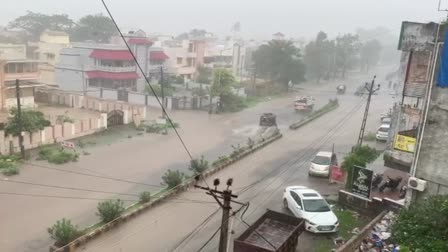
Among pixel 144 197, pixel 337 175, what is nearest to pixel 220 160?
pixel 337 175

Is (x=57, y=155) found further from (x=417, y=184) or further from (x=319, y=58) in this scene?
(x=319, y=58)

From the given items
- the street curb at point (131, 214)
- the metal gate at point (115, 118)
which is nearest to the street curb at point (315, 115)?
the street curb at point (131, 214)

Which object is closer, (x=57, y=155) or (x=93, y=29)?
(x=57, y=155)

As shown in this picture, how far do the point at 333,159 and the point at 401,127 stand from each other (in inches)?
160

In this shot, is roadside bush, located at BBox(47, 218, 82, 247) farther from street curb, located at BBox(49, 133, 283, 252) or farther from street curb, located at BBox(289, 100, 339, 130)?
street curb, located at BBox(289, 100, 339, 130)

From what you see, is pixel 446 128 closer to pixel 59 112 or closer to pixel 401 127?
pixel 401 127

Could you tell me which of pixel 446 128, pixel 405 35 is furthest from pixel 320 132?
pixel 446 128

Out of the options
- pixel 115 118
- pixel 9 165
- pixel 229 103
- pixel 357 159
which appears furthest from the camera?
pixel 229 103

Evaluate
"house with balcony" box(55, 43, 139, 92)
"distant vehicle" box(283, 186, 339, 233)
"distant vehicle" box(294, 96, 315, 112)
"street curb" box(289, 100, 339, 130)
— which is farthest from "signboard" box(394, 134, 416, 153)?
"house with balcony" box(55, 43, 139, 92)

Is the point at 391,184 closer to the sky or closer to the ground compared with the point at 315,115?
closer to the sky

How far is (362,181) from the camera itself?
18.9m

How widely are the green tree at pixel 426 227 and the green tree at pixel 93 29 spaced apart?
259ft

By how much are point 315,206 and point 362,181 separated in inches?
116

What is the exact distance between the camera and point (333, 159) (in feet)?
81.9
